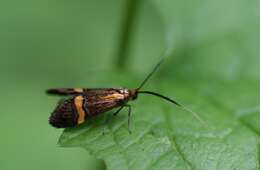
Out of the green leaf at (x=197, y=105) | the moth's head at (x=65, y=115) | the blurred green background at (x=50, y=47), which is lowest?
the blurred green background at (x=50, y=47)

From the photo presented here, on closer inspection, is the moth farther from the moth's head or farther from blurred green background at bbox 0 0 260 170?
blurred green background at bbox 0 0 260 170

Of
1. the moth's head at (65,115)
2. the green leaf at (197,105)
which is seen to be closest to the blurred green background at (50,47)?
the green leaf at (197,105)

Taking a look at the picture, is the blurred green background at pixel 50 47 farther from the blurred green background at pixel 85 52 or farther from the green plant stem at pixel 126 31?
the green plant stem at pixel 126 31

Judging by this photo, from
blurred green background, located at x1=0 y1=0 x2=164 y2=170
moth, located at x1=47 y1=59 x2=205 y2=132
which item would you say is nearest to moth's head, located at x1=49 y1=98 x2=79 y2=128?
moth, located at x1=47 y1=59 x2=205 y2=132

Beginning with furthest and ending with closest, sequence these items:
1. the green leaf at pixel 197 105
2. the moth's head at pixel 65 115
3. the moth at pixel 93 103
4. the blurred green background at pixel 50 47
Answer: the blurred green background at pixel 50 47
the moth at pixel 93 103
the moth's head at pixel 65 115
the green leaf at pixel 197 105

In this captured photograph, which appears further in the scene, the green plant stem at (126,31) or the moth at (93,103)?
the green plant stem at (126,31)

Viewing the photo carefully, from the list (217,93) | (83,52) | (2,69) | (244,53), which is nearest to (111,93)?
(217,93)

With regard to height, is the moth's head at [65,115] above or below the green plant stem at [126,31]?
below
